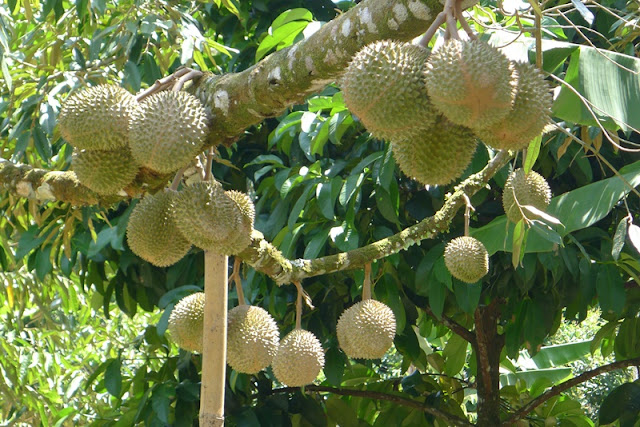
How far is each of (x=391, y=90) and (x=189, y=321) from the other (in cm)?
99

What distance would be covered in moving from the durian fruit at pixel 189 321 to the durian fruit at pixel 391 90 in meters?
0.91

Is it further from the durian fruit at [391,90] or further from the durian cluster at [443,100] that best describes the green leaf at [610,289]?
the durian fruit at [391,90]

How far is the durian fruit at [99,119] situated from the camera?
137cm

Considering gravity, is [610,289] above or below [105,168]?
below

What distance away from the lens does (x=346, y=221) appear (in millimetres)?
2600

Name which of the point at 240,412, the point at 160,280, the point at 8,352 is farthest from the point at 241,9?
the point at 8,352

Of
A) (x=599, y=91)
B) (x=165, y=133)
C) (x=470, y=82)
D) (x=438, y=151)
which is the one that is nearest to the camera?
(x=470, y=82)

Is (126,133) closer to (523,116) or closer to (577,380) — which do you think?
(523,116)

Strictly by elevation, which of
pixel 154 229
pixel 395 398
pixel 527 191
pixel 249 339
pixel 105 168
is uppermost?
pixel 105 168

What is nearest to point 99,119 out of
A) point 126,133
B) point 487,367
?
point 126,133

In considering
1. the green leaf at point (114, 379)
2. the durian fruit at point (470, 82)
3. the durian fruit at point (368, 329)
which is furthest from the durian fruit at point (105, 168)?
the green leaf at point (114, 379)

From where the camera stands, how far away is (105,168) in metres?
1.44

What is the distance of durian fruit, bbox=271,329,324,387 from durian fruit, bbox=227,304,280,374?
0.13 meters

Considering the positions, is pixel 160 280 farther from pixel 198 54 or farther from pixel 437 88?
pixel 437 88
